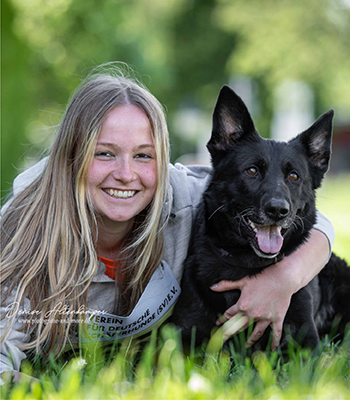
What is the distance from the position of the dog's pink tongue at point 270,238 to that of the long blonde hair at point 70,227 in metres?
0.56

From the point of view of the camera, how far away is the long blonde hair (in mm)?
2646

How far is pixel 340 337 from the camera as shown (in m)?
3.31

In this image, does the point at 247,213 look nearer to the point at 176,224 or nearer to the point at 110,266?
the point at 176,224

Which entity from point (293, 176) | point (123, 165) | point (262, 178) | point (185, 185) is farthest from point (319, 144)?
point (123, 165)

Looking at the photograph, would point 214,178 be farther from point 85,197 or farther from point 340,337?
point 340,337

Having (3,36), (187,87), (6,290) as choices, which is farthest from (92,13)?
(6,290)

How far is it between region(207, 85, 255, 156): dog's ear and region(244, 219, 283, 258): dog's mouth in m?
0.51

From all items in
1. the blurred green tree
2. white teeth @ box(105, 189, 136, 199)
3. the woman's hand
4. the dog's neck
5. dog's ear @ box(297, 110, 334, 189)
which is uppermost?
the blurred green tree

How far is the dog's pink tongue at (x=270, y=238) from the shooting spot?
2678 mm

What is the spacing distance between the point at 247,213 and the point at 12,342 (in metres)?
1.31

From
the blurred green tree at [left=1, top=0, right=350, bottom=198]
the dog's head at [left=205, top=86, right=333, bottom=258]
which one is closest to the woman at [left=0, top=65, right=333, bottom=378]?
the dog's head at [left=205, top=86, right=333, bottom=258]

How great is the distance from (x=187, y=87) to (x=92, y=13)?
395 inches

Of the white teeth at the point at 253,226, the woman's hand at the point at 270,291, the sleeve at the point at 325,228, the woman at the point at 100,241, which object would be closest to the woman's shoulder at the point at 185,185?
the woman at the point at 100,241

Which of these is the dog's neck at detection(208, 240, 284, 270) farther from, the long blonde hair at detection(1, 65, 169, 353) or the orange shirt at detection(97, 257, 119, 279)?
the orange shirt at detection(97, 257, 119, 279)
